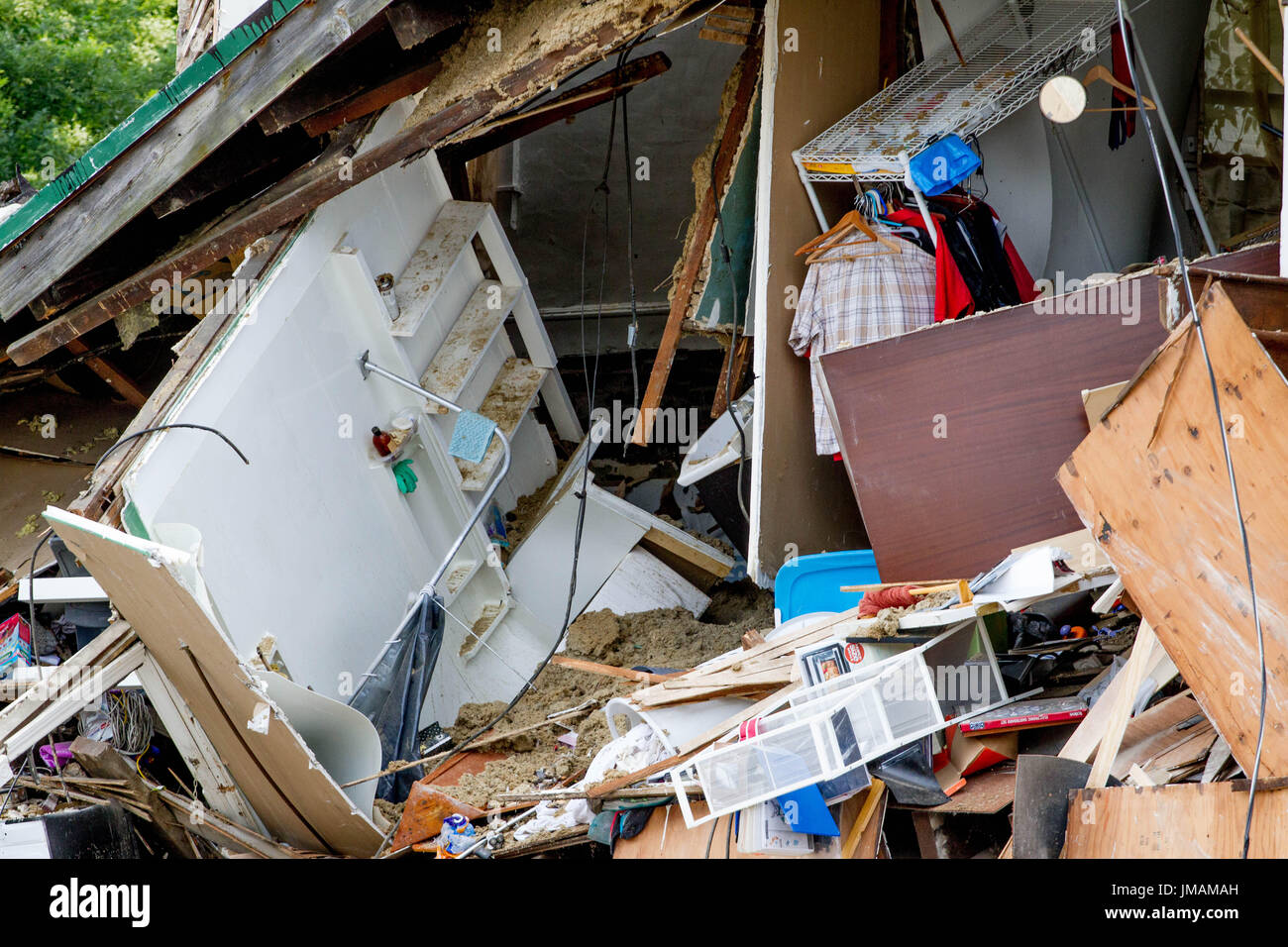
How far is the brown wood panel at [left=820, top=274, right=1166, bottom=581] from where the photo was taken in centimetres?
376

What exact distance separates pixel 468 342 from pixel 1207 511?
150 inches

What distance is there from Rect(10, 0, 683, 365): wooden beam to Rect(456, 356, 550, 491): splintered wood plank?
143cm

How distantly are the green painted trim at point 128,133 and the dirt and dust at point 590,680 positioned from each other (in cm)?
280

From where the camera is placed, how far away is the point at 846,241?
4656mm

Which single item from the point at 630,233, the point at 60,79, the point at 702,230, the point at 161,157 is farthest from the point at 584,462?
the point at 60,79

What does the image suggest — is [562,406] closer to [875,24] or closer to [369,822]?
[875,24]

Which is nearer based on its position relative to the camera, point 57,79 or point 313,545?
point 313,545

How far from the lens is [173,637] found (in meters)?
3.59

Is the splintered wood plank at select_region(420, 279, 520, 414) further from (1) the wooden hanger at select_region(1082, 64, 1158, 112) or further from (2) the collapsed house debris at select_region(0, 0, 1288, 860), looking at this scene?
(1) the wooden hanger at select_region(1082, 64, 1158, 112)

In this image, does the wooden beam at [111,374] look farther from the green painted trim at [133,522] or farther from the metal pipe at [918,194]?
the metal pipe at [918,194]

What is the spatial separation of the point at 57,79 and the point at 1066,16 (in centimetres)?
1409

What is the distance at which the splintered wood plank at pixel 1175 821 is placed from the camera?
237 cm

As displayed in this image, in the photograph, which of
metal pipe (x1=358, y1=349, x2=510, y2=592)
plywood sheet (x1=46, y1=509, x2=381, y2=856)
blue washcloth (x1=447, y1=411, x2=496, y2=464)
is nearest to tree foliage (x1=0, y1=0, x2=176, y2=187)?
metal pipe (x1=358, y1=349, x2=510, y2=592)
